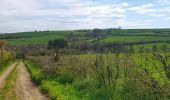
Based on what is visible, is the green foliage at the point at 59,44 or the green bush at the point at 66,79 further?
the green foliage at the point at 59,44

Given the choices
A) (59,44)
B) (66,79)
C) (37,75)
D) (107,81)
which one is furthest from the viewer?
(59,44)

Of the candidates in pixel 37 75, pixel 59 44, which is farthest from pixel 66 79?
pixel 59 44

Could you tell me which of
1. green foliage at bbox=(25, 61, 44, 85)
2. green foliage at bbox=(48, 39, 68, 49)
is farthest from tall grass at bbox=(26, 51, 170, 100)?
green foliage at bbox=(48, 39, 68, 49)

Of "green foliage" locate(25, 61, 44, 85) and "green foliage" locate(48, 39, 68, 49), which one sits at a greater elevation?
"green foliage" locate(25, 61, 44, 85)

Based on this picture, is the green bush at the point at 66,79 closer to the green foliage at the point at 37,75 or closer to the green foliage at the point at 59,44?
the green foliage at the point at 37,75

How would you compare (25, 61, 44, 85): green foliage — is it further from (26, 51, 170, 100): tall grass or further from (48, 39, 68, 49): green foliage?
(48, 39, 68, 49): green foliage

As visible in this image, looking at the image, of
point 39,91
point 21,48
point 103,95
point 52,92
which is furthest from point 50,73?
point 21,48

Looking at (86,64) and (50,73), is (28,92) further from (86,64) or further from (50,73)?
(50,73)

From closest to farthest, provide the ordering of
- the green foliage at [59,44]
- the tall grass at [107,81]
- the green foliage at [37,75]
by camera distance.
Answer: the tall grass at [107,81] < the green foliage at [37,75] < the green foliage at [59,44]

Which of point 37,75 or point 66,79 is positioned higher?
point 66,79

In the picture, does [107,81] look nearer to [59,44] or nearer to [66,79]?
[66,79]

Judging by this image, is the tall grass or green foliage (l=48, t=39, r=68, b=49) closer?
the tall grass

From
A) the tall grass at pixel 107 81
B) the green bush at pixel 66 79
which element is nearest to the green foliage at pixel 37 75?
the green bush at pixel 66 79

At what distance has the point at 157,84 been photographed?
8.95 m
